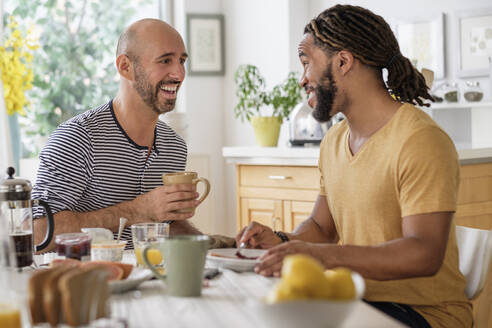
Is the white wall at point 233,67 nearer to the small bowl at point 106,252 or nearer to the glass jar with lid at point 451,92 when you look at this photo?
the glass jar with lid at point 451,92

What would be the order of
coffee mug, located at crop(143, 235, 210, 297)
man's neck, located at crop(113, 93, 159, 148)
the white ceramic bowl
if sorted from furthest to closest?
man's neck, located at crop(113, 93, 159, 148)
coffee mug, located at crop(143, 235, 210, 297)
the white ceramic bowl

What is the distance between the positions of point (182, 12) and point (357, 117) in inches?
139

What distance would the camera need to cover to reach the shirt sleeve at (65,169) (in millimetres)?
2240

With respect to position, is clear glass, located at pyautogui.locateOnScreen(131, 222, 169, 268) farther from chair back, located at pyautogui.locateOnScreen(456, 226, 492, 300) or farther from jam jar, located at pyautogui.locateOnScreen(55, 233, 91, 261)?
chair back, located at pyautogui.locateOnScreen(456, 226, 492, 300)

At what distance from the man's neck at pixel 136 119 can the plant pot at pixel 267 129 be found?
60.9 inches

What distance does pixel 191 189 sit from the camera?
201 centimetres

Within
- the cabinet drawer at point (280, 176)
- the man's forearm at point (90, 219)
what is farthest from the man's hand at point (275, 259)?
the cabinet drawer at point (280, 176)

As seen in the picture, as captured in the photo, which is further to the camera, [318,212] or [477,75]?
[477,75]

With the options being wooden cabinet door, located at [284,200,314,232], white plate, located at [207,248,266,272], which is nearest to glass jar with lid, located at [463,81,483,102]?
wooden cabinet door, located at [284,200,314,232]

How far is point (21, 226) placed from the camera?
1.70 meters

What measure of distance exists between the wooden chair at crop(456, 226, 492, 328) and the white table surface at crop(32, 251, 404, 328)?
0.62 metres

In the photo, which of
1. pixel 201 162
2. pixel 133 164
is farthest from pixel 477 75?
pixel 133 164

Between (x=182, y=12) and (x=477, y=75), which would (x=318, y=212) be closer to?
(x=477, y=75)

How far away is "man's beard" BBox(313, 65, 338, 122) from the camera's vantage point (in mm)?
2076
